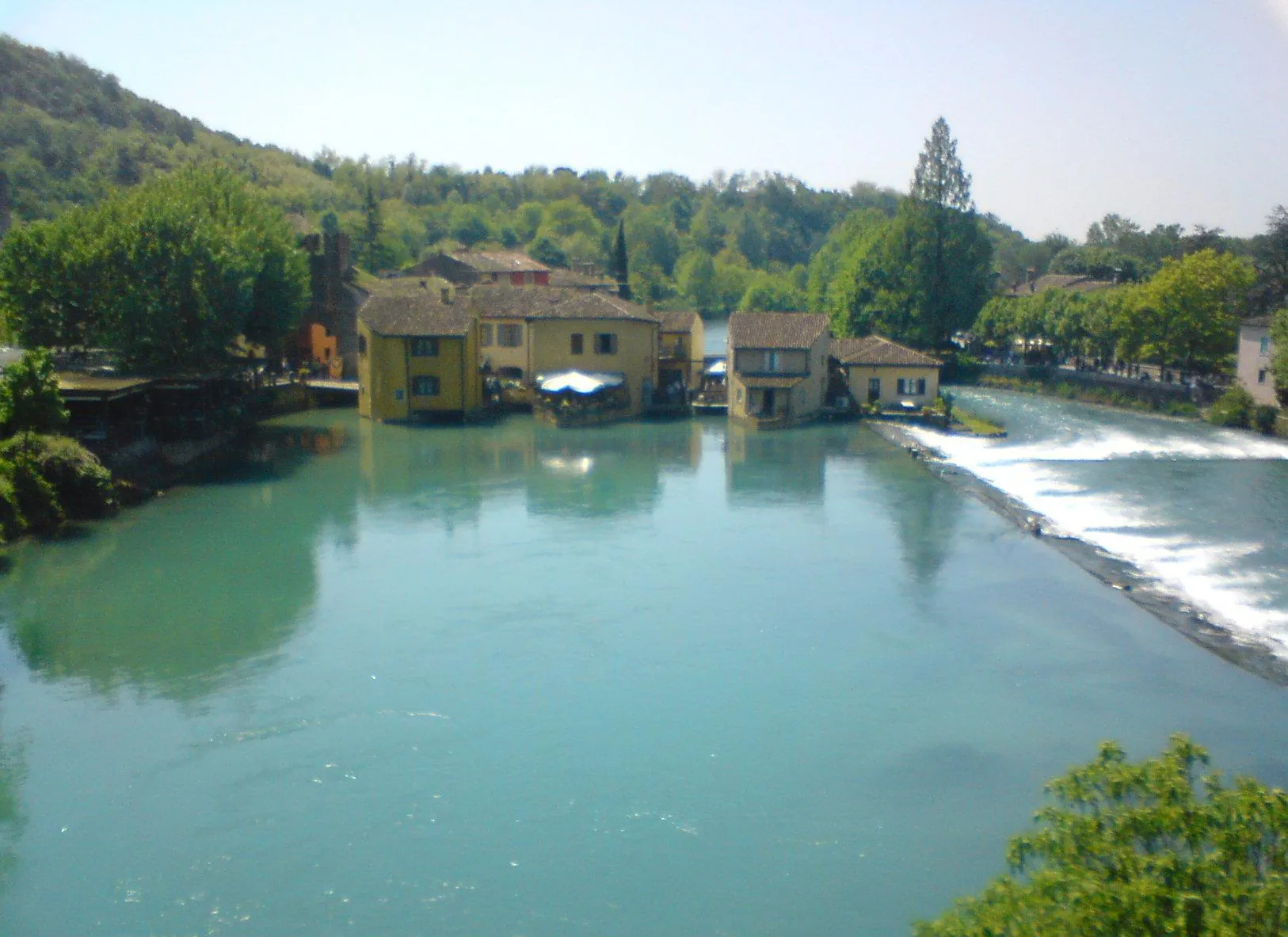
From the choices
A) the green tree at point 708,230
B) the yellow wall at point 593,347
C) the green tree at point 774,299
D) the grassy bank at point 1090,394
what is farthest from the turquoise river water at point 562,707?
the green tree at point 708,230

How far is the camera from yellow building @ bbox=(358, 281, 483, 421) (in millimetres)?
35469

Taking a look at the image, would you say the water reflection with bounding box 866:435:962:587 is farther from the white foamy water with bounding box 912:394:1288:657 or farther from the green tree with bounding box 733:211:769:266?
the green tree with bounding box 733:211:769:266

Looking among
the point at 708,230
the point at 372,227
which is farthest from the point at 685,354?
the point at 708,230

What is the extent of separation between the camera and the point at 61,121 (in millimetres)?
76375

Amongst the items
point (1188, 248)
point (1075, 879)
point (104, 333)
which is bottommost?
point (1075, 879)

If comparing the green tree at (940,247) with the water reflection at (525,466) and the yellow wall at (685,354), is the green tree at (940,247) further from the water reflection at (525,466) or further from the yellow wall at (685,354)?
the water reflection at (525,466)

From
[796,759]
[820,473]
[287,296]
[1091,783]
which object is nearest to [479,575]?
[796,759]

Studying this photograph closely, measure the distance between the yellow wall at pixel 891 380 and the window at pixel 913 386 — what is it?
4 cm

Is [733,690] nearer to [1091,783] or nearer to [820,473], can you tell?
[1091,783]

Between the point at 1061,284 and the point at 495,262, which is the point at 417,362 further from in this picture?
the point at 1061,284

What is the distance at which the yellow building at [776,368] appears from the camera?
35938 millimetres

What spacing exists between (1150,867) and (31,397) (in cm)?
2209

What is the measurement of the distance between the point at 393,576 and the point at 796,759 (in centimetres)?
906

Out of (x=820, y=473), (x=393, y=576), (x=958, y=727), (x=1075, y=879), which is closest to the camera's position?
(x=1075, y=879)
